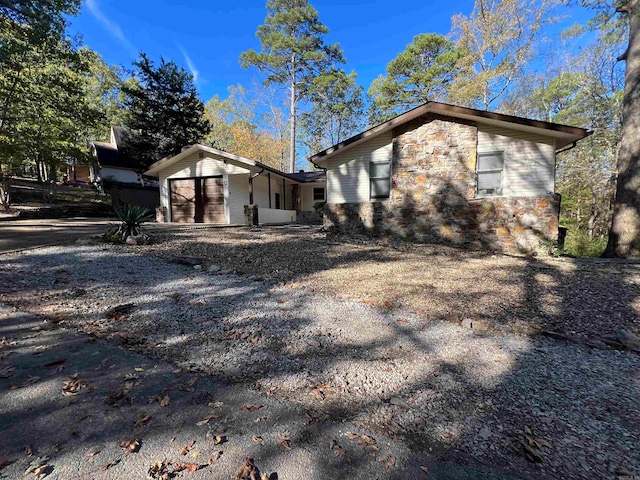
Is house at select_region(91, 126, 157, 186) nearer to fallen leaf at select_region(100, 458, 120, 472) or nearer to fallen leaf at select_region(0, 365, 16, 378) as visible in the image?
fallen leaf at select_region(0, 365, 16, 378)

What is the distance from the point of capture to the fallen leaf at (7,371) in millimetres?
2166

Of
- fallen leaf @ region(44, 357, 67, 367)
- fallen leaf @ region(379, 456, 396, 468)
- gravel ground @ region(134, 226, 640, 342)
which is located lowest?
fallen leaf @ region(379, 456, 396, 468)

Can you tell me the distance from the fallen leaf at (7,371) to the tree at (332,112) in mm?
Answer: 21481

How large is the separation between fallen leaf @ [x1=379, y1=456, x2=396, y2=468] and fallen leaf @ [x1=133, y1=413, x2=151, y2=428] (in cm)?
135

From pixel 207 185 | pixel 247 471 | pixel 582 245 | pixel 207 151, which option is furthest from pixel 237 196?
pixel 582 245

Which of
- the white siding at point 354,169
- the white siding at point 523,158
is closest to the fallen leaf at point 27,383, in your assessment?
the white siding at point 354,169

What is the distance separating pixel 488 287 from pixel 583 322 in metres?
1.30

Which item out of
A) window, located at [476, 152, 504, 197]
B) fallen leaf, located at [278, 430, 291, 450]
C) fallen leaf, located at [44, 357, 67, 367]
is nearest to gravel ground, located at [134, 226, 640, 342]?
window, located at [476, 152, 504, 197]

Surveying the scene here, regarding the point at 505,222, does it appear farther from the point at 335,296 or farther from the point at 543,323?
the point at 335,296

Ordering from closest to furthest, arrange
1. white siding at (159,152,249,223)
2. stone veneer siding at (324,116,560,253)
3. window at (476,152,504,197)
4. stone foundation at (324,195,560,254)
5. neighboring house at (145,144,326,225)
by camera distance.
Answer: stone foundation at (324,195,560,254) → stone veneer siding at (324,116,560,253) → window at (476,152,504,197) → neighboring house at (145,144,326,225) → white siding at (159,152,249,223)

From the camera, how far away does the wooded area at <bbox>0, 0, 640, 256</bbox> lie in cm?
866

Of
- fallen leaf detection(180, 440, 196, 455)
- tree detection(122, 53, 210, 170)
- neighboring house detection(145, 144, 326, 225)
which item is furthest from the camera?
Answer: tree detection(122, 53, 210, 170)

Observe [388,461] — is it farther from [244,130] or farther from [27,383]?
[244,130]

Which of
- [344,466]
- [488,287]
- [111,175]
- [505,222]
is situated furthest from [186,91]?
[344,466]
